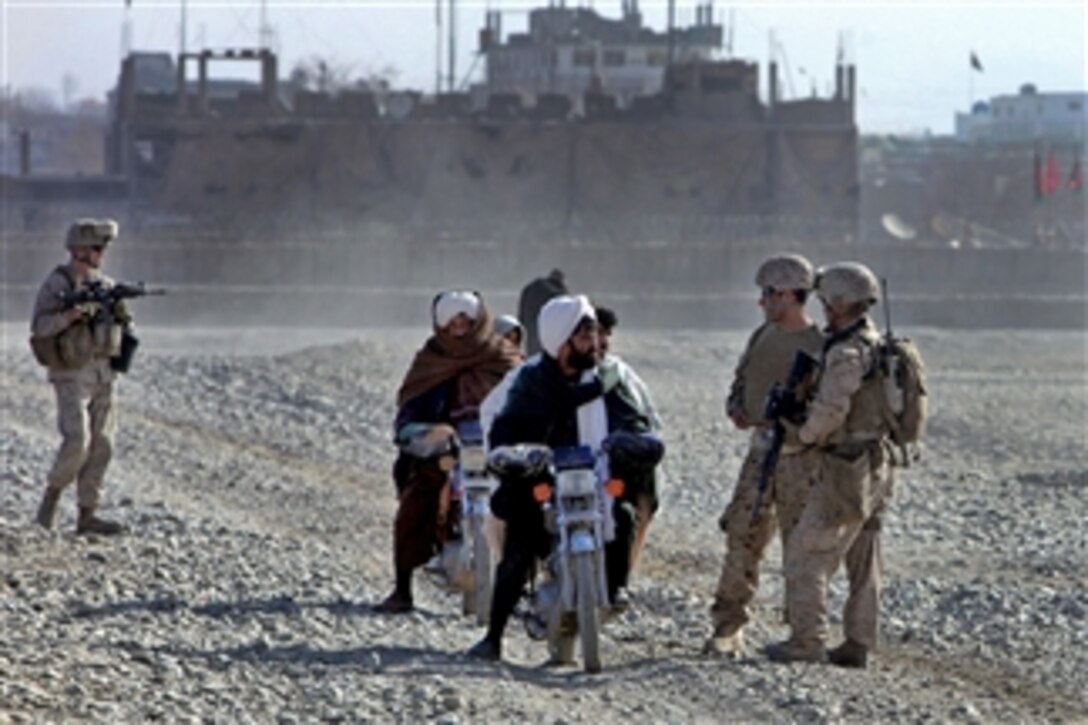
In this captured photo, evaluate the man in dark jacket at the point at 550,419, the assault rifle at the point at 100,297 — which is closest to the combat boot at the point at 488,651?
the man in dark jacket at the point at 550,419

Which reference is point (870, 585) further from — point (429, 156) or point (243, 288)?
point (429, 156)

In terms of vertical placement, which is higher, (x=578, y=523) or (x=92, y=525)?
(x=578, y=523)

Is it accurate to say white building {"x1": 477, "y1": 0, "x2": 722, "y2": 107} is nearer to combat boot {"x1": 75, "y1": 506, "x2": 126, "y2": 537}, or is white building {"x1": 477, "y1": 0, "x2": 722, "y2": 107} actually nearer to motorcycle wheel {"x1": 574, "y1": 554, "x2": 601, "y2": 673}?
combat boot {"x1": 75, "y1": 506, "x2": 126, "y2": 537}

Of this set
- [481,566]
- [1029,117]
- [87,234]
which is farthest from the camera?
[1029,117]

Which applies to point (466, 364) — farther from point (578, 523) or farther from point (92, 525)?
point (92, 525)

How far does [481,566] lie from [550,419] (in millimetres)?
1424

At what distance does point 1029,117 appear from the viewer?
396 ft

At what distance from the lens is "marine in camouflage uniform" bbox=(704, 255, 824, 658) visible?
9.27 metres

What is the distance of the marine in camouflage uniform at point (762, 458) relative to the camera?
30.4 ft

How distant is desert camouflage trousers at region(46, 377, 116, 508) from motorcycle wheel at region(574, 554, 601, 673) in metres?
4.56

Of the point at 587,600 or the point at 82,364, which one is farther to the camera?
the point at 82,364

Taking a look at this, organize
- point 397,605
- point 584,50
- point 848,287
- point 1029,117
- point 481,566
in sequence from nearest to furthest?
point 848,287, point 481,566, point 397,605, point 584,50, point 1029,117

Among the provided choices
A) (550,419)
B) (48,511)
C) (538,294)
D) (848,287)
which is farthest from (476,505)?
(538,294)

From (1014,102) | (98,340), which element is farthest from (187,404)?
(1014,102)
